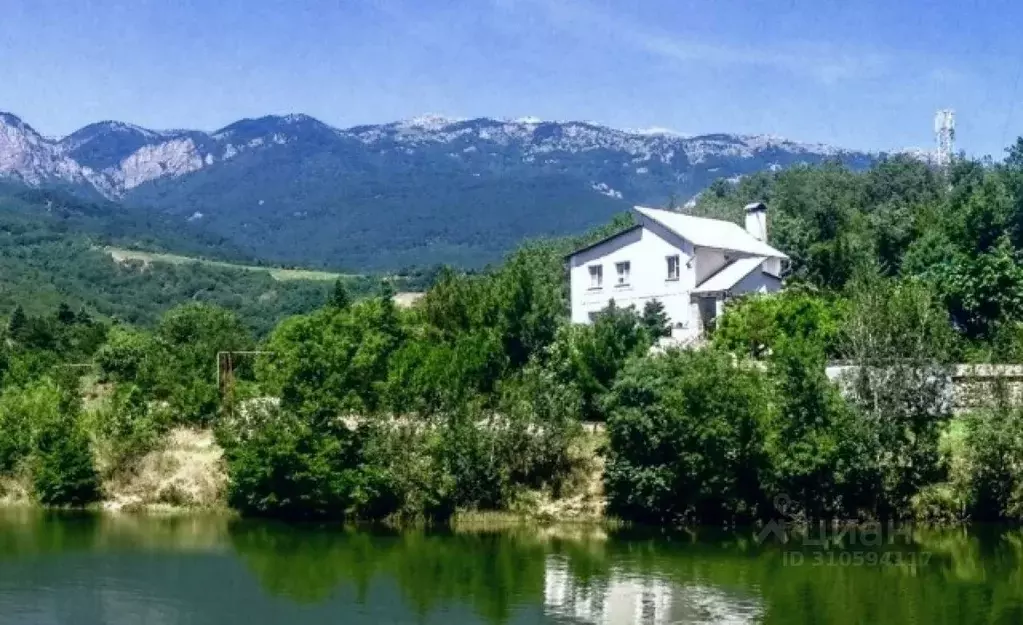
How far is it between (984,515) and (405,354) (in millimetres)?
17816

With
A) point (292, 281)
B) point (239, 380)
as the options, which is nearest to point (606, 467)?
point (239, 380)

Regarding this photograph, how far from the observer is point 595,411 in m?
37.0

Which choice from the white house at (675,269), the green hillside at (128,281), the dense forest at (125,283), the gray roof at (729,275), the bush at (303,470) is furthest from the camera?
the green hillside at (128,281)

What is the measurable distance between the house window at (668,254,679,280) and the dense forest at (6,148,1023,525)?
2.76 metres

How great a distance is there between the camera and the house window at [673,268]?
46.1 meters

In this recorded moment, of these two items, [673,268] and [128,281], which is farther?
[128,281]

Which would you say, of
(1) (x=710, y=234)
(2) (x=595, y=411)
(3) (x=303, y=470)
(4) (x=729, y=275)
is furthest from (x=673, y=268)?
(3) (x=303, y=470)

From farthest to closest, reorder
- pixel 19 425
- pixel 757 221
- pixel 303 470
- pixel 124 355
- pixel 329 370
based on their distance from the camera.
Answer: pixel 757 221
pixel 124 355
pixel 19 425
pixel 329 370
pixel 303 470

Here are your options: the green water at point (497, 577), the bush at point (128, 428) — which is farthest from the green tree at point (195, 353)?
the green water at point (497, 577)

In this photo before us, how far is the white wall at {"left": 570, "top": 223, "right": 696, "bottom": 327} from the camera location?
45812mm

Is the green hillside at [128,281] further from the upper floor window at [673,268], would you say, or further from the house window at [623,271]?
the upper floor window at [673,268]

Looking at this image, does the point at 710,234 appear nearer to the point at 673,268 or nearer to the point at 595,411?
the point at 673,268

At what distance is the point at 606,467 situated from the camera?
33.8m

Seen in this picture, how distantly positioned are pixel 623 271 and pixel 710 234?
385 cm
